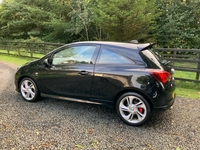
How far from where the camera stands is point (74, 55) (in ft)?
14.0

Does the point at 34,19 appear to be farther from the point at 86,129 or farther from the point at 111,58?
the point at 86,129

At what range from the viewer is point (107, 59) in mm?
3934

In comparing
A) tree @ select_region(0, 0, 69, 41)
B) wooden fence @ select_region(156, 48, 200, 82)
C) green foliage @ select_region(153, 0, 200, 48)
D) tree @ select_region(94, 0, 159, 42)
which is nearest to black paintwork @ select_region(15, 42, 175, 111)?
wooden fence @ select_region(156, 48, 200, 82)

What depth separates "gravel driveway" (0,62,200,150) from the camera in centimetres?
306

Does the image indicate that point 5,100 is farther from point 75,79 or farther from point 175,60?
point 175,60

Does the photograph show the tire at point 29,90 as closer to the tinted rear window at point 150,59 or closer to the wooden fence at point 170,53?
the tinted rear window at point 150,59

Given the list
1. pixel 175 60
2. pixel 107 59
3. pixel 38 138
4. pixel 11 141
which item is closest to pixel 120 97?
pixel 107 59

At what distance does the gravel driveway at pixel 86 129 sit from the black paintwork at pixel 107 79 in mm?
373

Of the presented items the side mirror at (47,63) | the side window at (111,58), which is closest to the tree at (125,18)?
the side mirror at (47,63)

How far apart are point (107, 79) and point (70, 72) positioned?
85 centimetres

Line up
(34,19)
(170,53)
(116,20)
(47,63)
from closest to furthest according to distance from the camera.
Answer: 1. (47,63)
2. (170,53)
3. (116,20)
4. (34,19)

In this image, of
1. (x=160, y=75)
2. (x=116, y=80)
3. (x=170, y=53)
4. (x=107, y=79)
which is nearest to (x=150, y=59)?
(x=160, y=75)

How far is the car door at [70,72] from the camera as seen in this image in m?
4.04

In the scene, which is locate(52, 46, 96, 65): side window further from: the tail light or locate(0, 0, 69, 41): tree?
locate(0, 0, 69, 41): tree
